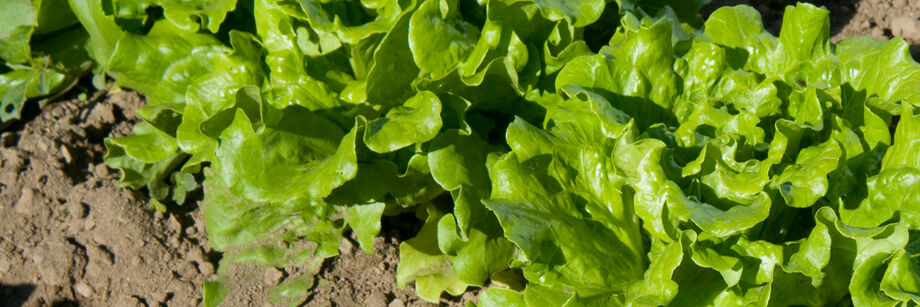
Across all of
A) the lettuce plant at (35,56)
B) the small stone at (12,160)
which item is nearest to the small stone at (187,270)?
the small stone at (12,160)

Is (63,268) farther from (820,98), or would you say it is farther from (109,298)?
(820,98)

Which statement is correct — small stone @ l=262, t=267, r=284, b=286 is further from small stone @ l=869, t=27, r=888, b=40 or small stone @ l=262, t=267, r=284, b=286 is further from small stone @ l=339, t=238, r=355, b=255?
small stone @ l=869, t=27, r=888, b=40

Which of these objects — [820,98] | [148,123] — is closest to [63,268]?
[148,123]

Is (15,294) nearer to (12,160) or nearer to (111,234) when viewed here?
(111,234)

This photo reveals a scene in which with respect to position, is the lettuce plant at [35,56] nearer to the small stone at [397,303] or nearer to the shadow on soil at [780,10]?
the small stone at [397,303]

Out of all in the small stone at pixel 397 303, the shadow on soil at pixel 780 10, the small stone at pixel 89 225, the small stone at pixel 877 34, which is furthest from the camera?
the shadow on soil at pixel 780 10

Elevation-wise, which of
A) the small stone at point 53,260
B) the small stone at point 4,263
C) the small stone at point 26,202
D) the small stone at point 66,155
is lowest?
the small stone at point 4,263
